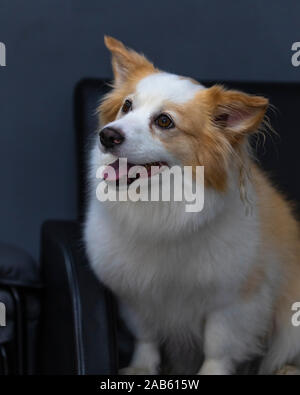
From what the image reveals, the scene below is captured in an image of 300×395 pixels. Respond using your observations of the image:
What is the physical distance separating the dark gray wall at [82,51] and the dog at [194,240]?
0.56 meters

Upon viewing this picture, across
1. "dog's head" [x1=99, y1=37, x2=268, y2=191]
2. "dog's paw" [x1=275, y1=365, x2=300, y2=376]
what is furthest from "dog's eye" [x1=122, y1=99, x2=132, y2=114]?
"dog's paw" [x1=275, y1=365, x2=300, y2=376]

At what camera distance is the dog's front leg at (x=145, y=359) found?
Answer: 163cm

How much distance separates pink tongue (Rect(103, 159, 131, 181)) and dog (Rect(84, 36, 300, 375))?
11 mm

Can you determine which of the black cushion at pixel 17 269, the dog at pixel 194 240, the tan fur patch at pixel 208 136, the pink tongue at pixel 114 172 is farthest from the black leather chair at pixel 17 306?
the tan fur patch at pixel 208 136

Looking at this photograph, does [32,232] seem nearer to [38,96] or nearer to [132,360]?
[38,96]

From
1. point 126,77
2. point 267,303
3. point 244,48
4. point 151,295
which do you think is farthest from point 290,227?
point 244,48

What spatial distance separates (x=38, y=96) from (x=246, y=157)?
35.1 inches

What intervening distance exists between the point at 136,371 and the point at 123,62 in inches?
28.4

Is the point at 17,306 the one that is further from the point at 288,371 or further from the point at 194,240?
the point at 288,371

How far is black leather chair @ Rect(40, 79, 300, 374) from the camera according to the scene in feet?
4.95

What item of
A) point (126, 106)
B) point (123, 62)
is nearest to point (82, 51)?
point (123, 62)

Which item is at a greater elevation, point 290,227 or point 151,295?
point 290,227

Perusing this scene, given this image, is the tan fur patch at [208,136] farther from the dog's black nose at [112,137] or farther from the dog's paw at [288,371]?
the dog's paw at [288,371]

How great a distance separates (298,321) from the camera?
1.67 metres
